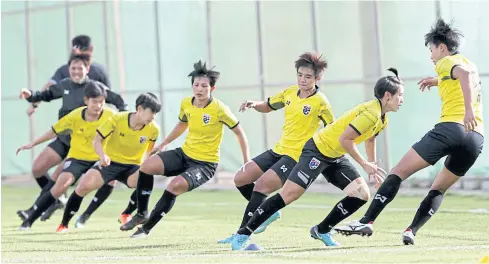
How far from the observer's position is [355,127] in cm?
977

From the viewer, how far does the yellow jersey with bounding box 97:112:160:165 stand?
12820 mm

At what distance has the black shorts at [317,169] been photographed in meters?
10.1

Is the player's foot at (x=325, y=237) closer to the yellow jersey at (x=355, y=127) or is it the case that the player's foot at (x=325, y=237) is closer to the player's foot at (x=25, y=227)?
the yellow jersey at (x=355, y=127)

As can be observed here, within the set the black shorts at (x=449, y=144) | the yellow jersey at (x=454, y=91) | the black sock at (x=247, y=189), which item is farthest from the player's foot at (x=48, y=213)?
the yellow jersey at (x=454, y=91)

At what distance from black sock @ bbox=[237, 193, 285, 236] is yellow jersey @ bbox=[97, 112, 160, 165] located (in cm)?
292

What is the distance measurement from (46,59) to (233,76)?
5.14m

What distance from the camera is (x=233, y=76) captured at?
21328mm

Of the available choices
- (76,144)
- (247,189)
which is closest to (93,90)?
(76,144)

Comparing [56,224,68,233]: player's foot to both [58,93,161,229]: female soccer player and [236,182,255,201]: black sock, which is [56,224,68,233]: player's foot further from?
[236,182,255,201]: black sock

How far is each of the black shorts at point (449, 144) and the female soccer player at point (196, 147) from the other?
241cm

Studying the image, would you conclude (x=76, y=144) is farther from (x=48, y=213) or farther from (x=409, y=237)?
(x=409, y=237)

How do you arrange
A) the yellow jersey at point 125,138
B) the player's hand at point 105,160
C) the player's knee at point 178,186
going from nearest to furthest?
1. the player's knee at point 178,186
2. the player's hand at point 105,160
3. the yellow jersey at point 125,138

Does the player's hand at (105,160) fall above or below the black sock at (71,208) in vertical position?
above

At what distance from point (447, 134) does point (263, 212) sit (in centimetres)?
163
